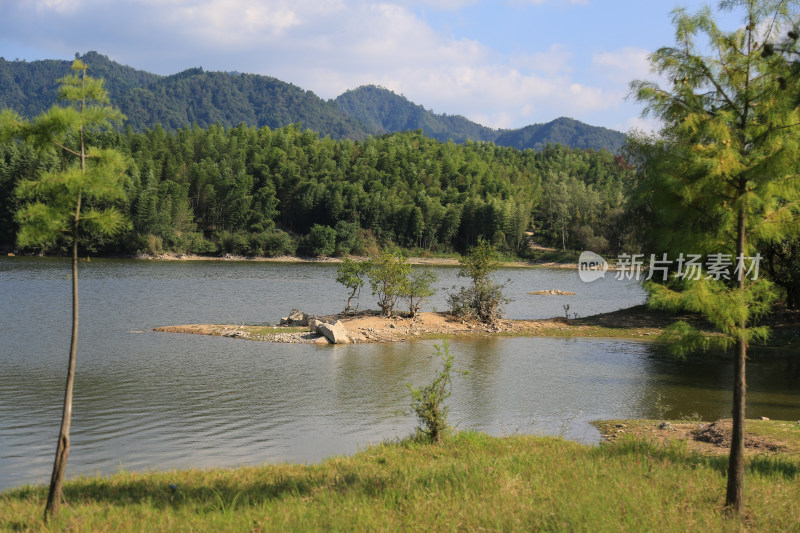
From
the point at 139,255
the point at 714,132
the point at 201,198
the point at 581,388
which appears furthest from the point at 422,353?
the point at 201,198

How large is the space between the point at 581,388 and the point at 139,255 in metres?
87.6

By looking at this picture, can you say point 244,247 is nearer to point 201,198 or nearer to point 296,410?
point 201,198

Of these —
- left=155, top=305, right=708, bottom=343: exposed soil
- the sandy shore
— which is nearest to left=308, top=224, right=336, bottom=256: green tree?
the sandy shore

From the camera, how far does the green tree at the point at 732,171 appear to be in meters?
7.55

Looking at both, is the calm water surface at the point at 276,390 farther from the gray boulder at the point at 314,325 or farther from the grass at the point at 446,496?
the grass at the point at 446,496

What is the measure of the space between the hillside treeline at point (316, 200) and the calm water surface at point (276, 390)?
67847 millimetres

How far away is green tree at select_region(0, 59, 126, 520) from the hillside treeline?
86665 mm

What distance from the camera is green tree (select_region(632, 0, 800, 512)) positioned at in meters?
7.55

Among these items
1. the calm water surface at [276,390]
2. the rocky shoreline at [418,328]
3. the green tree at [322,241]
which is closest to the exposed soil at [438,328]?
the rocky shoreline at [418,328]

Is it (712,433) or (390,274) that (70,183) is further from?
(390,274)

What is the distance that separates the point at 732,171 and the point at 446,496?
557 centimetres

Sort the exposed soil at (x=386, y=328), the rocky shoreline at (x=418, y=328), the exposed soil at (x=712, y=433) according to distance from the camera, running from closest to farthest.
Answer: the exposed soil at (x=712, y=433), the exposed soil at (x=386, y=328), the rocky shoreline at (x=418, y=328)

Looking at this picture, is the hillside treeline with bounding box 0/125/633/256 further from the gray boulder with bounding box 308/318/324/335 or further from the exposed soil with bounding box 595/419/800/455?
the exposed soil with bounding box 595/419/800/455

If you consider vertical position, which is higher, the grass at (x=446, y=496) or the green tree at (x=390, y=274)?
the green tree at (x=390, y=274)
